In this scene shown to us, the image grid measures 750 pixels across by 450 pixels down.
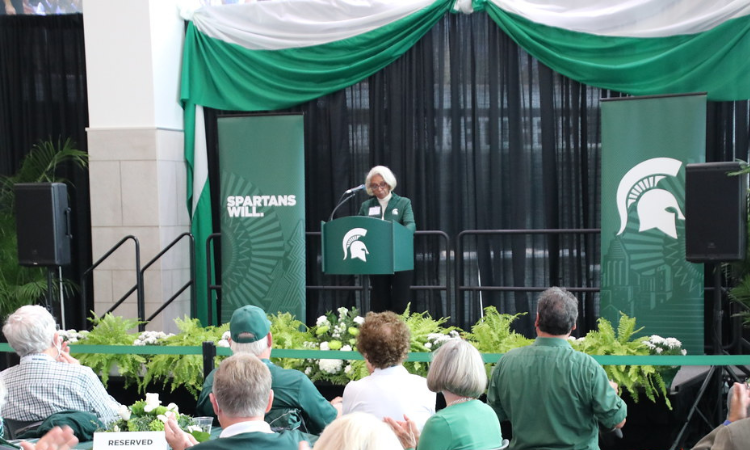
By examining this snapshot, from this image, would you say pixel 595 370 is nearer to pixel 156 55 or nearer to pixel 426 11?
pixel 426 11

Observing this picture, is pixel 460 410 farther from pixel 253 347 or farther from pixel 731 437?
pixel 253 347

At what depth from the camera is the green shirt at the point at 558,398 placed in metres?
3.00

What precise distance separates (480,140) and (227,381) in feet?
17.6

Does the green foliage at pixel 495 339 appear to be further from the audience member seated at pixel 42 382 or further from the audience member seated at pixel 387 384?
the audience member seated at pixel 42 382

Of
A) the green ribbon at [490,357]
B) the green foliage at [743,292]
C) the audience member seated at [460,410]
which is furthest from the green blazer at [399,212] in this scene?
the audience member seated at [460,410]

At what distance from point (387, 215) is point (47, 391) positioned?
10.4ft

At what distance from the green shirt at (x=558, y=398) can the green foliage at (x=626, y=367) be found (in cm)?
150

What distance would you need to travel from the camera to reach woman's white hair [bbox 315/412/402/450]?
65.5 inches

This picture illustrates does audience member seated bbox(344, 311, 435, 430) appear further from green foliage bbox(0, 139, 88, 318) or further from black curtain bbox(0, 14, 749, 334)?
green foliage bbox(0, 139, 88, 318)

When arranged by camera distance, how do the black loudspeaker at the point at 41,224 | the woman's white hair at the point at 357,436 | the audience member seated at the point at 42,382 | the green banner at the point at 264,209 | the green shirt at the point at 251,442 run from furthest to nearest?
the green banner at the point at 264,209, the black loudspeaker at the point at 41,224, the audience member seated at the point at 42,382, the green shirt at the point at 251,442, the woman's white hair at the point at 357,436

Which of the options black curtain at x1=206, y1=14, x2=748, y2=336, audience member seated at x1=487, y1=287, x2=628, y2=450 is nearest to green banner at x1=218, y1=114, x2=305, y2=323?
black curtain at x1=206, y1=14, x2=748, y2=336

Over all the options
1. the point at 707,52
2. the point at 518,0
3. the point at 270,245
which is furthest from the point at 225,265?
the point at 707,52

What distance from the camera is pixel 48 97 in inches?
327

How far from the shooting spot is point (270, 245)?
6918 millimetres
